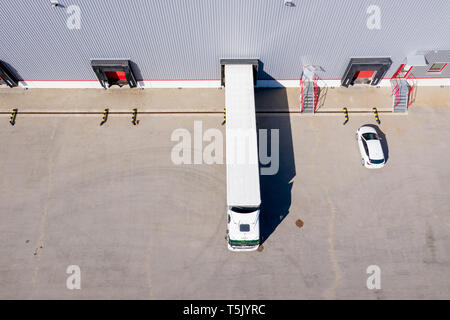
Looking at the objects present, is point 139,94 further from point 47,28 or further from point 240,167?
point 240,167

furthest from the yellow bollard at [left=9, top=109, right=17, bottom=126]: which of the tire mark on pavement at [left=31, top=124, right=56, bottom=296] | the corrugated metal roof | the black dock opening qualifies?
the black dock opening

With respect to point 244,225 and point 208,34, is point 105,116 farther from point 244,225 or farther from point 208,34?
point 244,225

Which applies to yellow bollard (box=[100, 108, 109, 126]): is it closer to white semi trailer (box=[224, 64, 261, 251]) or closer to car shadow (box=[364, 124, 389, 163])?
white semi trailer (box=[224, 64, 261, 251])

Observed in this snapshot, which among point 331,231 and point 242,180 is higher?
point 242,180

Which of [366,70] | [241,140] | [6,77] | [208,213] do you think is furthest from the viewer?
[6,77]

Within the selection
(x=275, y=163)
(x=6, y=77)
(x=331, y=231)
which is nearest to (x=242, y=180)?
(x=275, y=163)

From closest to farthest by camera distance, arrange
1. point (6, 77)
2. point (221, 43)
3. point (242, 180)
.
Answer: point (242, 180), point (221, 43), point (6, 77)
